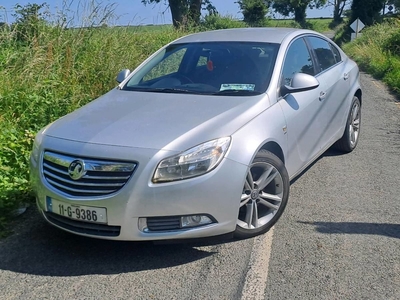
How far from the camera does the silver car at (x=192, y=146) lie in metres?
3.57

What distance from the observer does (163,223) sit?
3629mm

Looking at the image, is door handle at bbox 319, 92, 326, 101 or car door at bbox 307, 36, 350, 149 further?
car door at bbox 307, 36, 350, 149

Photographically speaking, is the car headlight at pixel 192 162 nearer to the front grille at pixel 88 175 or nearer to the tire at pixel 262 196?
the front grille at pixel 88 175

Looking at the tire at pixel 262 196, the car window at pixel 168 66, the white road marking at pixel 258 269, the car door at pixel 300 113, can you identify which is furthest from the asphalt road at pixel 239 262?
the car window at pixel 168 66

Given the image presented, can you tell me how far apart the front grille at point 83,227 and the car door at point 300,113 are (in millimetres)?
1770

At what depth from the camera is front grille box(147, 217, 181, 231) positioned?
361 cm

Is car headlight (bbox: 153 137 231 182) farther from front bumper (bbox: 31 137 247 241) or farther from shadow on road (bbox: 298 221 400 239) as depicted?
shadow on road (bbox: 298 221 400 239)

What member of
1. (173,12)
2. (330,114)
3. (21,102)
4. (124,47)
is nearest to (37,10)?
(124,47)

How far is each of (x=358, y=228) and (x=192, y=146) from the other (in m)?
1.70

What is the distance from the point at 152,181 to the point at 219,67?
1890mm

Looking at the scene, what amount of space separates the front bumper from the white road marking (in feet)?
0.96

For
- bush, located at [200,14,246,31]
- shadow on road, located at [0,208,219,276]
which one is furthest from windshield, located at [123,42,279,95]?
bush, located at [200,14,246,31]

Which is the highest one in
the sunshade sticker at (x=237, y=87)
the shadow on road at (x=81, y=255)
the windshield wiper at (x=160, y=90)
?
the sunshade sticker at (x=237, y=87)

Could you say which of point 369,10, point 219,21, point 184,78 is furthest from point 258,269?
point 369,10
